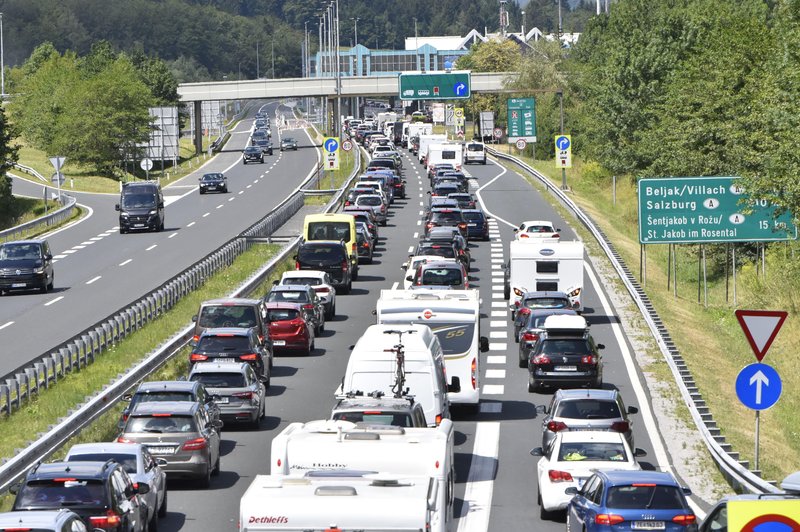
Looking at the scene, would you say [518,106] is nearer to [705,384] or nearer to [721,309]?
[721,309]

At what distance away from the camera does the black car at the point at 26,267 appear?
4991 centimetres

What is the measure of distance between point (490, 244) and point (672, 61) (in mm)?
29969

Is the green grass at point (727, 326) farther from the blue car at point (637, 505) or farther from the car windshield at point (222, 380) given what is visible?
the blue car at point (637, 505)

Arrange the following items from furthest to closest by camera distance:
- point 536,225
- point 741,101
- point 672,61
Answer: point 672,61 < point 741,101 < point 536,225

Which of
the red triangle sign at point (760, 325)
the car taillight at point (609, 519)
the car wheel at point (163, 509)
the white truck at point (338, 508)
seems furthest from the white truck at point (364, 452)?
the car wheel at point (163, 509)

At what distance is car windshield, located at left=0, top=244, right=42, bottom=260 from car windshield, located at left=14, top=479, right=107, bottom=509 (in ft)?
109

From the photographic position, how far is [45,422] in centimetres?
2797

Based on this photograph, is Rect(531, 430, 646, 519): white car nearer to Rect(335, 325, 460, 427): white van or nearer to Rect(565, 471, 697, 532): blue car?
Rect(565, 471, 697, 532): blue car

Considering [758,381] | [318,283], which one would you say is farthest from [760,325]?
[318,283]

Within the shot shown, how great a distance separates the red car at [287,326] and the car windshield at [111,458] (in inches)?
699

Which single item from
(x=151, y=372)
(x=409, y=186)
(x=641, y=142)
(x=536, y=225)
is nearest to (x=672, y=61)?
(x=641, y=142)

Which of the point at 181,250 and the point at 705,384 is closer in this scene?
the point at 705,384

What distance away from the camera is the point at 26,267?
49969 millimetres

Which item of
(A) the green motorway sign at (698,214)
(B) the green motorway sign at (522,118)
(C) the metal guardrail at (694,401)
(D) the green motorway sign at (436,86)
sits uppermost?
(D) the green motorway sign at (436,86)
